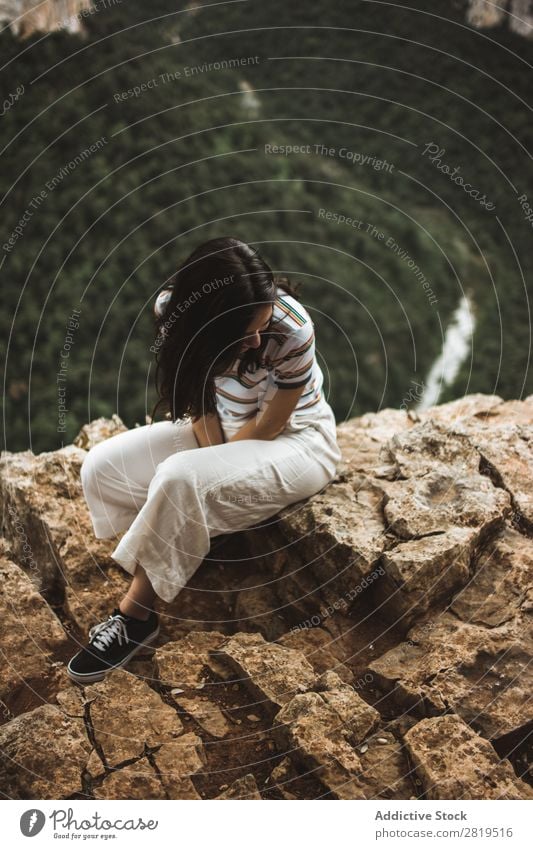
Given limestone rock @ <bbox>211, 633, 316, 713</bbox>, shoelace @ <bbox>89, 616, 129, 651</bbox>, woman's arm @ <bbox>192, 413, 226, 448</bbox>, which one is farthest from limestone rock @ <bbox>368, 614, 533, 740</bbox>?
woman's arm @ <bbox>192, 413, 226, 448</bbox>

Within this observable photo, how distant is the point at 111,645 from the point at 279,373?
1144 mm

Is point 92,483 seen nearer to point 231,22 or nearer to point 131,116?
point 131,116

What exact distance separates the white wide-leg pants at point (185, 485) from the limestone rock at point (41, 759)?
566 millimetres

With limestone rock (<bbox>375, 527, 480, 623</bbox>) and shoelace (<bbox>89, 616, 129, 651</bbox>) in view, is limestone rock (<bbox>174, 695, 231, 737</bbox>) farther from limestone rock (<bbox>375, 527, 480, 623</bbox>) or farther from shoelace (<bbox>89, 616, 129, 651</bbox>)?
limestone rock (<bbox>375, 527, 480, 623</bbox>)

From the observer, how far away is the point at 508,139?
1166cm

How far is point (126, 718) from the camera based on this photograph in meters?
2.26

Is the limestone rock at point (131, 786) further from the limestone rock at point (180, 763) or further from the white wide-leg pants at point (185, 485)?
the white wide-leg pants at point (185, 485)

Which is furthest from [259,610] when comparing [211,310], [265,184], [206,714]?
[265,184]

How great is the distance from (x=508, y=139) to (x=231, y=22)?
4948 millimetres

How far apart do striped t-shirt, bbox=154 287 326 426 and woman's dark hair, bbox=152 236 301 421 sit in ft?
0.17

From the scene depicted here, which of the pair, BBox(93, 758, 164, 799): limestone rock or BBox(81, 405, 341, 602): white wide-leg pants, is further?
BBox(81, 405, 341, 602): white wide-leg pants

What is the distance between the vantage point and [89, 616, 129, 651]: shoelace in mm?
2500

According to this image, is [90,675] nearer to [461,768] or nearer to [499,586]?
[461,768]
